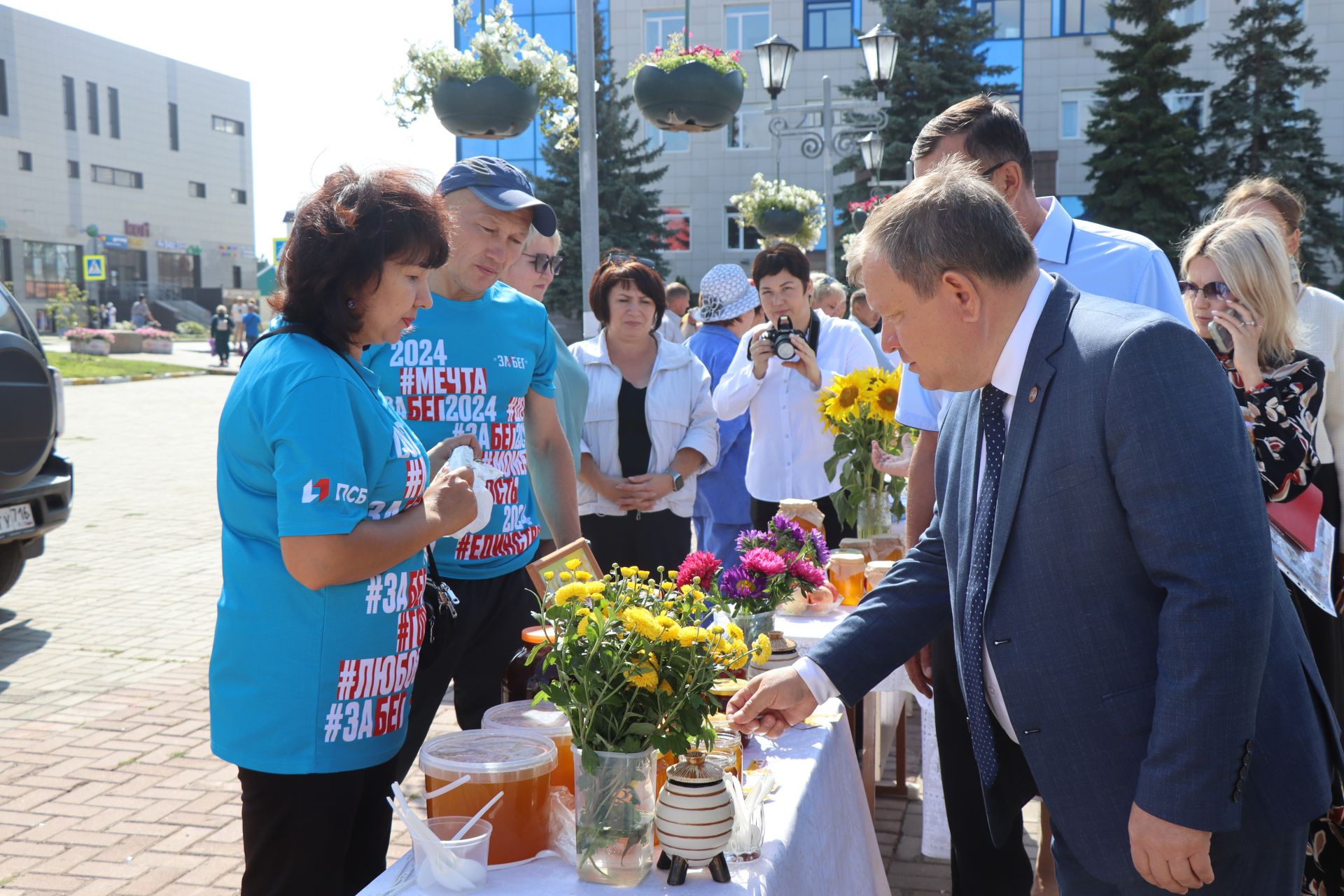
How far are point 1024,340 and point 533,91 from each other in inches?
200

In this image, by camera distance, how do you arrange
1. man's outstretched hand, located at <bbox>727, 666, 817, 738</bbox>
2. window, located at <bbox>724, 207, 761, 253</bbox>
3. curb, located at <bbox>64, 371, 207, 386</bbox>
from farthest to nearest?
window, located at <bbox>724, 207, 761, 253</bbox>, curb, located at <bbox>64, 371, 207, 386</bbox>, man's outstretched hand, located at <bbox>727, 666, 817, 738</bbox>

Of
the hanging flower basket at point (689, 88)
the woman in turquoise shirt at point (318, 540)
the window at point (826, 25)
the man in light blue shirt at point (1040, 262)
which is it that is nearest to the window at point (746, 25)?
the window at point (826, 25)

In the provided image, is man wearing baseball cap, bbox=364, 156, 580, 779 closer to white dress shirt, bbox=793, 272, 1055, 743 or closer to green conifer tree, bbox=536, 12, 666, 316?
white dress shirt, bbox=793, 272, 1055, 743

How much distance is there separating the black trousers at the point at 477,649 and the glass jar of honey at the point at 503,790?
2.99ft

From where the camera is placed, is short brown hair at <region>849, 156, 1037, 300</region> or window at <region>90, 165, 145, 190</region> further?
window at <region>90, 165, 145, 190</region>

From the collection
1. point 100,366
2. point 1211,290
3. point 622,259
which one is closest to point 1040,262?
point 1211,290

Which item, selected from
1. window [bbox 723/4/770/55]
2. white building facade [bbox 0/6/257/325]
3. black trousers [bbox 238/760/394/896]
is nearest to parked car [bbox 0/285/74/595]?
black trousers [bbox 238/760/394/896]

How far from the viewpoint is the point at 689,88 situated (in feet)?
20.8

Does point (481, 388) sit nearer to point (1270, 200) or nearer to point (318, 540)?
point (318, 540)

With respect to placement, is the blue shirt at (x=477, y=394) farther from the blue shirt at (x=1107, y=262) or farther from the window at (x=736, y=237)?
the window at (x=736, y=237)

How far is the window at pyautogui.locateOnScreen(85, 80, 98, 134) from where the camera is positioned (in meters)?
51.0

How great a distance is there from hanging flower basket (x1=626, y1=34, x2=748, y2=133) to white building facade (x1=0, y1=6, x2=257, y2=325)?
4713cm

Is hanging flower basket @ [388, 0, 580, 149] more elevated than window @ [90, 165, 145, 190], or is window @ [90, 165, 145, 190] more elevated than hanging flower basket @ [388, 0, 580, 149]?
window @ [90, 165, 145, 190]

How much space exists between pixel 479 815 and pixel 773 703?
2.01 ft
